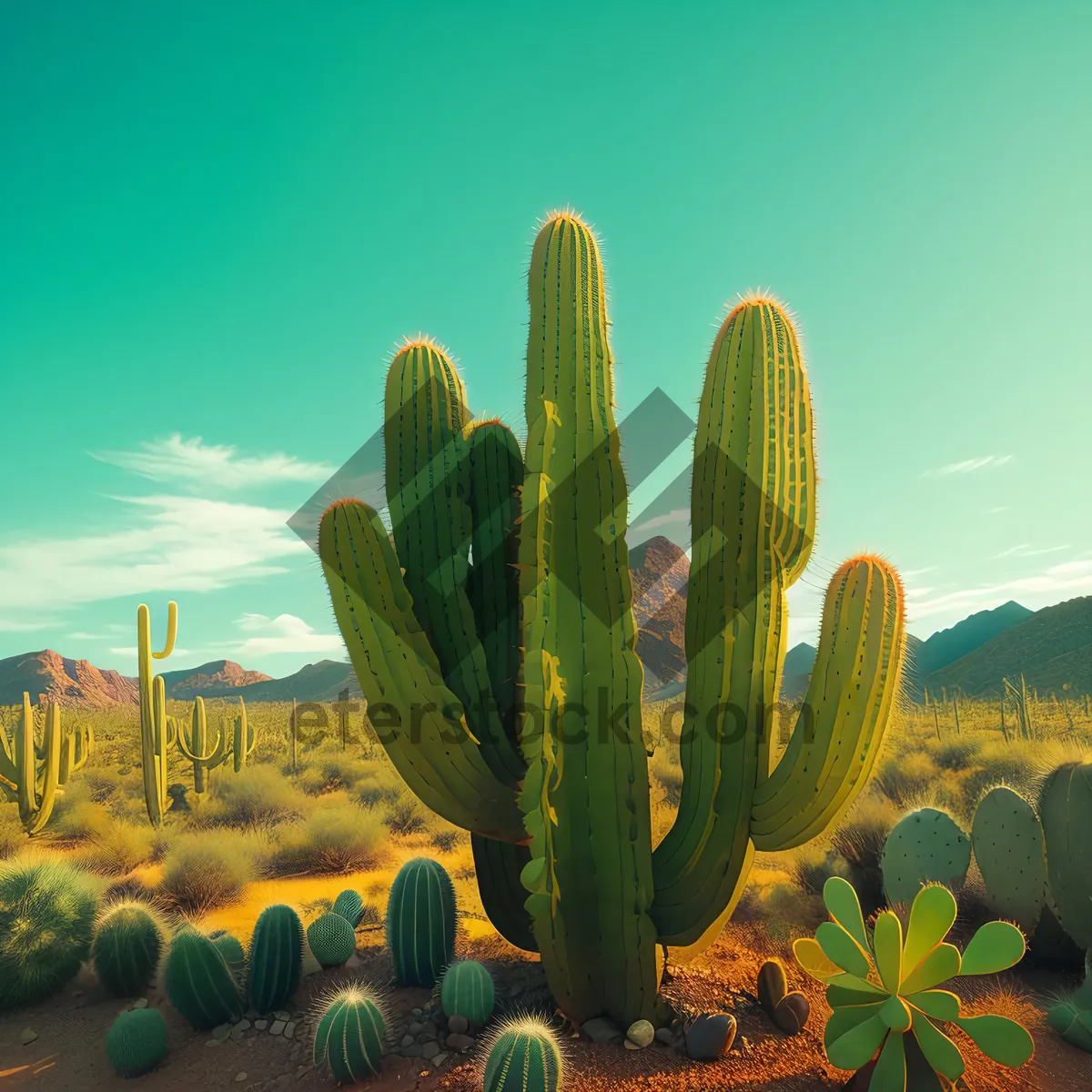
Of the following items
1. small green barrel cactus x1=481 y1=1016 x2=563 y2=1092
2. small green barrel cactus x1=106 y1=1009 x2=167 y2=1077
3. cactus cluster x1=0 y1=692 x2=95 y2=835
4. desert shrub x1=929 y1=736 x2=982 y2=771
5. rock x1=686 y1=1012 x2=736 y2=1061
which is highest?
cactus cluster x1=0 y1=692 x2=95 y2=835

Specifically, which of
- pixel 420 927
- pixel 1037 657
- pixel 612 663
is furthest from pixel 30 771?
pixel 1037 657

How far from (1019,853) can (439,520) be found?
15.6 ft

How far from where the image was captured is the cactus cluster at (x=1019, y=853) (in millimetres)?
5109

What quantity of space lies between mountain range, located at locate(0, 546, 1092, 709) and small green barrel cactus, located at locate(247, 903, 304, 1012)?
1.41 metres

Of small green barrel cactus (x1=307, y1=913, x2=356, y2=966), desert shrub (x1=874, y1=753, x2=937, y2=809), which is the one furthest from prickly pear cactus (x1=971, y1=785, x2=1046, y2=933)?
small green barrel cactus (x1=307, y1=913, x2=356, y2=966)

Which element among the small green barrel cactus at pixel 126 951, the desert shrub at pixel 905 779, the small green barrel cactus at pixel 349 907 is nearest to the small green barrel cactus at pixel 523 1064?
the small green barrel cactus at pixel 349 907

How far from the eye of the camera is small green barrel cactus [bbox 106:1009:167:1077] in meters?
4.13

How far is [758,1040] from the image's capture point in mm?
4086

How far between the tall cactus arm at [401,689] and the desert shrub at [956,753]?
12.0 meters

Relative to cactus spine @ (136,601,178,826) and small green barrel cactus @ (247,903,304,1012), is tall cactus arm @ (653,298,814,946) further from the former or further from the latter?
cactus spine @ (136,601,178,826)

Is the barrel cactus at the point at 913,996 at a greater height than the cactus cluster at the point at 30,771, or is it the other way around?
the cactus cluster at the point at 30,771

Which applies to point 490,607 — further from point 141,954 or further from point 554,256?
point 141,954

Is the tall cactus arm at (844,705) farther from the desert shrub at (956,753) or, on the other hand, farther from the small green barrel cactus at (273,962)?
the desert shrub at (956,753)

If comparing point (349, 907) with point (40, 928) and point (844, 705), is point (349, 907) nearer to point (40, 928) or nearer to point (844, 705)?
point (40, 928)
